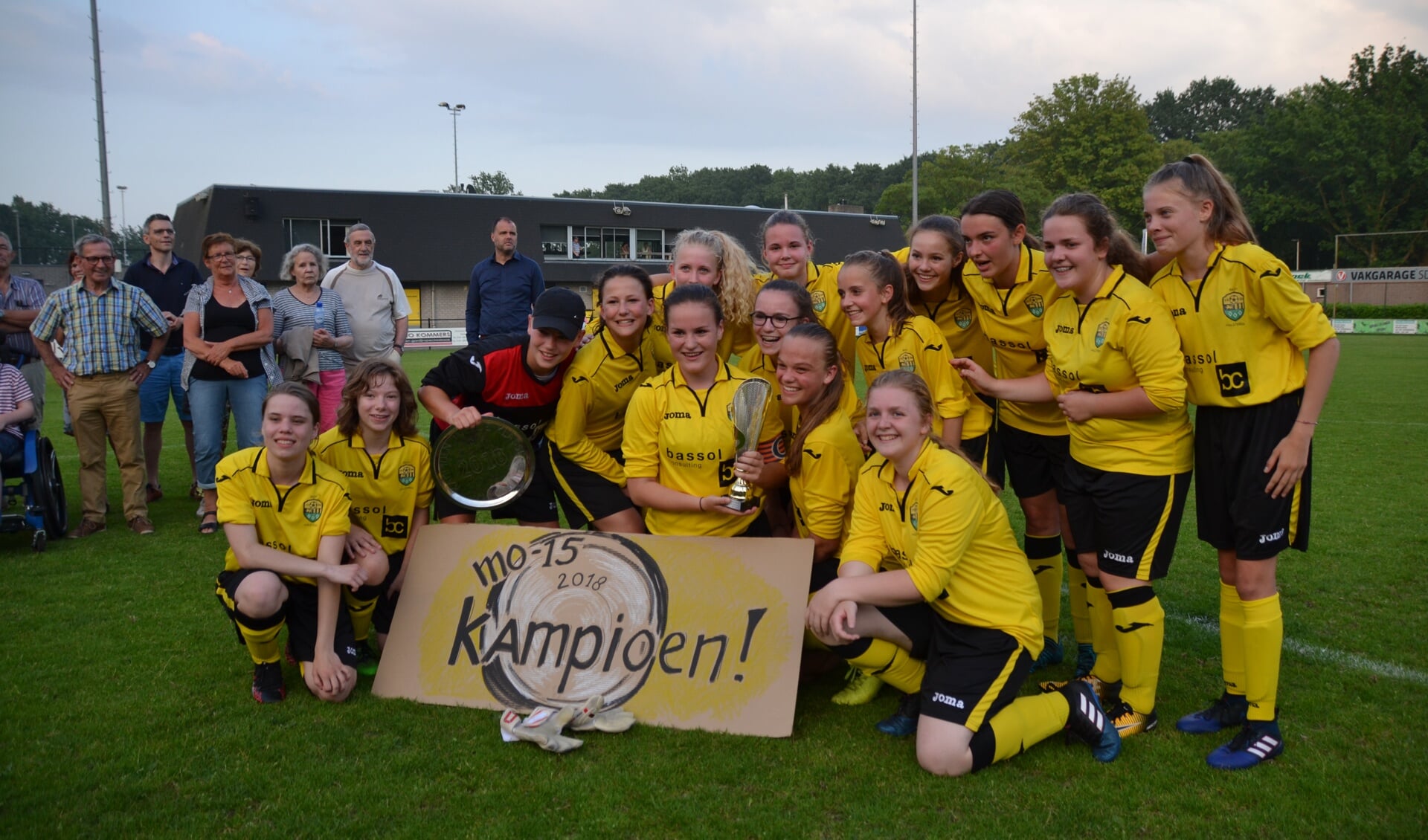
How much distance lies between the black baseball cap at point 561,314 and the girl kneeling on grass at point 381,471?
2.30ft

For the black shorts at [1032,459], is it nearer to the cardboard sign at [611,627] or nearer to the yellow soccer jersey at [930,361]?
the yellow soccer jersey at [930,361]

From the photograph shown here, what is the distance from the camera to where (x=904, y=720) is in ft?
10.9

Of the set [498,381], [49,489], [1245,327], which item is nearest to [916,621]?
[1245,327]

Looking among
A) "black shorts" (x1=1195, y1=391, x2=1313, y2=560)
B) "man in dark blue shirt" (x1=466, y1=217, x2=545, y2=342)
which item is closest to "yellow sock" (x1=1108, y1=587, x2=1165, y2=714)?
"black shorts" (x1=1195, y1=391, x2=1313, y2=560)

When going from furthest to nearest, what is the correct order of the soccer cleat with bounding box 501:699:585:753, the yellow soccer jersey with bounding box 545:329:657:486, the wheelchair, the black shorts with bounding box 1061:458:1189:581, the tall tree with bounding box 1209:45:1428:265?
the tall tree with bounding box 1209:45:1428:265, the wheelchair, the yellow soccer jersey with bounding box 545:329:657:486, the black shorts with bounding box 1061:458:1189:581, the soccer cleat with bounding box 501:699:585:753

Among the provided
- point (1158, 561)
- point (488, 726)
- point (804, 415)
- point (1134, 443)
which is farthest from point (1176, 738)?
point (488, 726)

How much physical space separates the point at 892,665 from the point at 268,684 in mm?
2486

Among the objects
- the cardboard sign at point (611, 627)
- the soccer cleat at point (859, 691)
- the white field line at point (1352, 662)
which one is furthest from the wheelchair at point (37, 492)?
the white field line at point (1352, 662)

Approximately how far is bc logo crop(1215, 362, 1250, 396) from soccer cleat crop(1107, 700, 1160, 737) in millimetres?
1211

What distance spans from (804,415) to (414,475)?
1793 mm

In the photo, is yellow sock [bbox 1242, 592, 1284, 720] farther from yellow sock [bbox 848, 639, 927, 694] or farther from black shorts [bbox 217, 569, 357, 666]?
black shorts [bbox 217, 569, 357, 666]

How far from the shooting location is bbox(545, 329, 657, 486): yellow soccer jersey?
13.8 feet

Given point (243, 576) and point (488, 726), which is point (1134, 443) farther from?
point (243, 576)

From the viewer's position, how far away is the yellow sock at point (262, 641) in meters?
3.53
